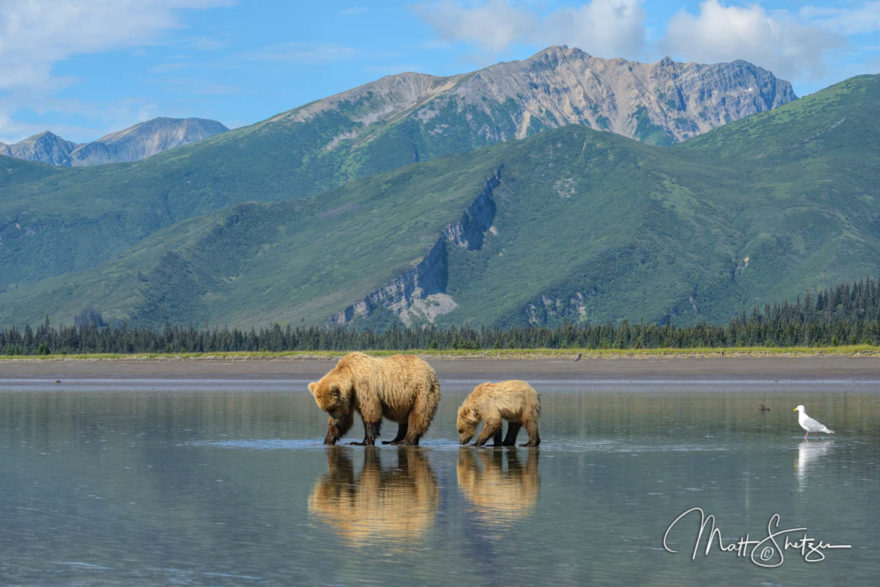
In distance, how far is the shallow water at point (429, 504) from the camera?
20906mm

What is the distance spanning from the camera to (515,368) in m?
135

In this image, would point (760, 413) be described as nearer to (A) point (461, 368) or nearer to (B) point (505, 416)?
(B) point (505, 416)

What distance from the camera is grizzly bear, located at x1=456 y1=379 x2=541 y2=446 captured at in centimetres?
4134

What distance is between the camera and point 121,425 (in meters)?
53.0

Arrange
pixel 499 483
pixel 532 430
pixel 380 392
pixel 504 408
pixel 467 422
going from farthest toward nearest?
1. pixel 467 422
2. pixel 504 408
3. pixel 380 392
4. pixel 532 430
5. pixel 499 483

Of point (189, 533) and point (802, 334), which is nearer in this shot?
point (189, 533)

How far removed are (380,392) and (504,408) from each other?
168 inches

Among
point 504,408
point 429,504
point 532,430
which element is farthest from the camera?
point 504,408

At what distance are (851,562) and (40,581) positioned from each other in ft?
45.1

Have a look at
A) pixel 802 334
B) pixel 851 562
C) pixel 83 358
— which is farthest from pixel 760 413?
pixel 83 358

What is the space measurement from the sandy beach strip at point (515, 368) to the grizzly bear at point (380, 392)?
74733 mm
